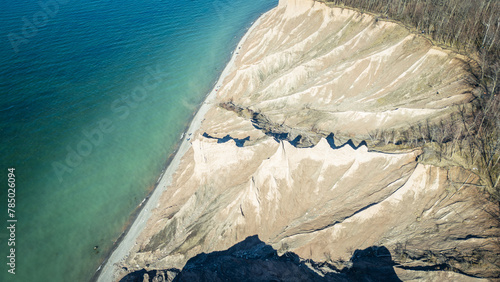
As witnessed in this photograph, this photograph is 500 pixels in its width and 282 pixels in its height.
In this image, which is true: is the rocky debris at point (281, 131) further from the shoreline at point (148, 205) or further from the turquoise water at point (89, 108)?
the turquoise water at point (89, 108)

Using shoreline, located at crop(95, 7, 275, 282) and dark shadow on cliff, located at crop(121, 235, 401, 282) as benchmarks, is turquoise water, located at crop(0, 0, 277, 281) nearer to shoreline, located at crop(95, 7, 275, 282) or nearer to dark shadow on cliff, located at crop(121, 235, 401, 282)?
shoreline, located at crop(95, 7, 275, 282)

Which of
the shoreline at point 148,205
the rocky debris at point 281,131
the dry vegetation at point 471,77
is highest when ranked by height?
the dry vegetation at point 471,77

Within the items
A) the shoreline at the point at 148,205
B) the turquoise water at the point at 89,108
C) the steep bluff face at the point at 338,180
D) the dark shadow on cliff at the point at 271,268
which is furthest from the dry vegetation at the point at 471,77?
the turquoise water at the point at 89,108

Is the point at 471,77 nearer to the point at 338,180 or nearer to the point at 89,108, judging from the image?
the point at 338,180

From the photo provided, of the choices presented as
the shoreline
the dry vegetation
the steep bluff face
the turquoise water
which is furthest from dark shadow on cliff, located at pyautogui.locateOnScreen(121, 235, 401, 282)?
the turquoise water

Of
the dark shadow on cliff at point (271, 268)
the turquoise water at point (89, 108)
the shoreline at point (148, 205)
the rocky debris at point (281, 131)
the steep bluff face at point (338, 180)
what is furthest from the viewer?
the rocky debris at point (281, 131)

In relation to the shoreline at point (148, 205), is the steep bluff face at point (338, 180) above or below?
above
